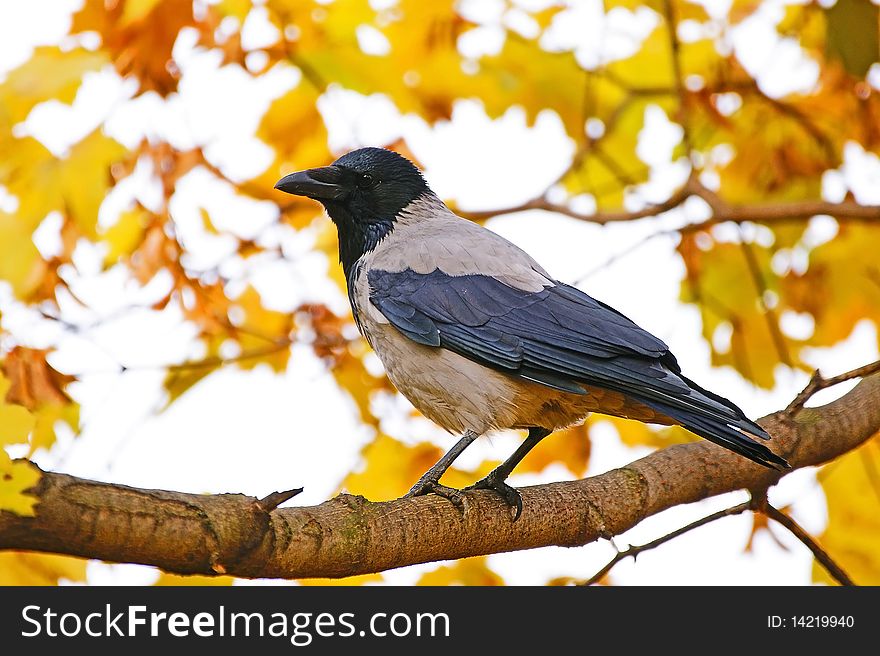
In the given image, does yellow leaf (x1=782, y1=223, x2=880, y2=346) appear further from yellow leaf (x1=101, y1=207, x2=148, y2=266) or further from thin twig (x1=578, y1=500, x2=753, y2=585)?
yellow leaf (x1=101, y1=207, x2=148, y2=266)

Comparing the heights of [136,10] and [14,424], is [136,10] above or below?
above

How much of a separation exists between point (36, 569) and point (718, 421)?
247 centimetres

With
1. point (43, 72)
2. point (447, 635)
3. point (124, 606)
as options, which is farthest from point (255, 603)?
point (43, 72)

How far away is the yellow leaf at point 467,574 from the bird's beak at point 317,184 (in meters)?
1.87

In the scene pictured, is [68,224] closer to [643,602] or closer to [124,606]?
[124,606]

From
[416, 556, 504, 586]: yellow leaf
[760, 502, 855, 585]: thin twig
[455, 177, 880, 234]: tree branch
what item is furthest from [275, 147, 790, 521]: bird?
[416, 556, 504, 586]: yellow leaf

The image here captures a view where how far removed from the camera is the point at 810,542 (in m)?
3.85

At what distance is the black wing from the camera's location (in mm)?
3686

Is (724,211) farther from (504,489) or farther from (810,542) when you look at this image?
(504,489)

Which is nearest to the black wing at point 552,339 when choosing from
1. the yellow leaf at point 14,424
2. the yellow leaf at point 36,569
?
the yellow leaf at point 36,569

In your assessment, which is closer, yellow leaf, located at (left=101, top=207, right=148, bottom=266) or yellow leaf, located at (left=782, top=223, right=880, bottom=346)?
yellow leaf, located at (left=101, top=207, right=148, bottom=266)

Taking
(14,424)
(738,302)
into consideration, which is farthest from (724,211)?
(14,424)

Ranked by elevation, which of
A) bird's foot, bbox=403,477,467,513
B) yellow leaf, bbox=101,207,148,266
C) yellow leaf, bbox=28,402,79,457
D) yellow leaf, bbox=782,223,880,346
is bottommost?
bird's foot, bbox=403,477,467,513

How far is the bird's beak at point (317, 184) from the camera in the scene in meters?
4.77
